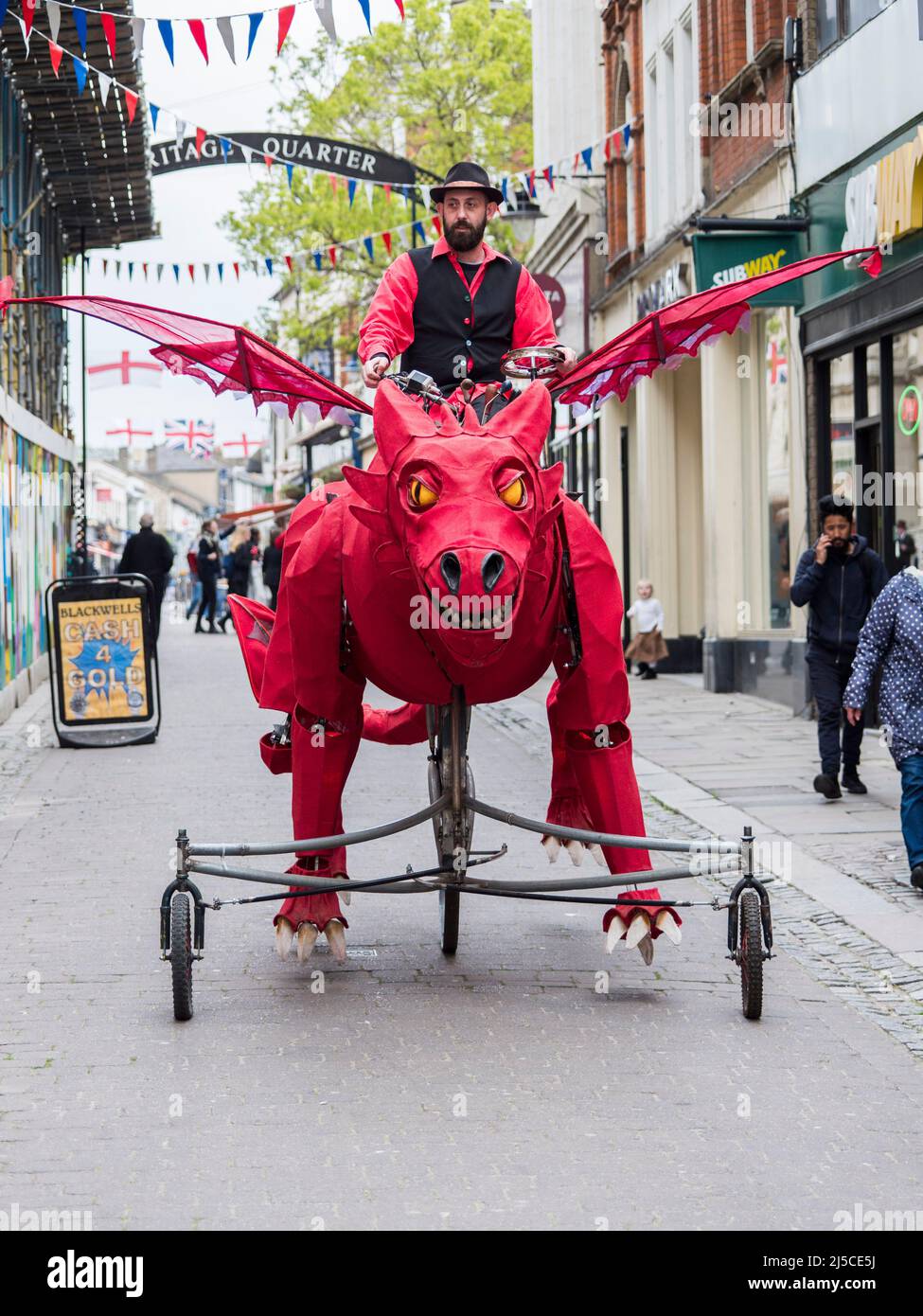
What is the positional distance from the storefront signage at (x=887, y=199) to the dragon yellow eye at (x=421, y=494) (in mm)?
9344

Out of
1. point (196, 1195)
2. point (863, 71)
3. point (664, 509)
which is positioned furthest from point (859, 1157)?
point (664, 509)

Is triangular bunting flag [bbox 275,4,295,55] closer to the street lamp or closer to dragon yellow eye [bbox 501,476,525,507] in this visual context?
dragon yellow eye [bbox 501,476,525,507]

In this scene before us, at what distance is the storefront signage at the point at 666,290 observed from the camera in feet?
71.0

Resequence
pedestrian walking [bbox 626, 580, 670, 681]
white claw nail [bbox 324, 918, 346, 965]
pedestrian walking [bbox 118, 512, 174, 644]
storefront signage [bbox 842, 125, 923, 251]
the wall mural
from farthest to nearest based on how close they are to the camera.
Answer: pedestrian walking [bbox 118, 512, 174, 644]
pedestrian walking [bbox 626, 580, 670, 681]
the wall mural
storefront signage [bbox 842, 125, 923, 251]
white claw nail [bbox 324, 918, 346, 965]

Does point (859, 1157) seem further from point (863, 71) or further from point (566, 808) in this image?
point (863, 71)

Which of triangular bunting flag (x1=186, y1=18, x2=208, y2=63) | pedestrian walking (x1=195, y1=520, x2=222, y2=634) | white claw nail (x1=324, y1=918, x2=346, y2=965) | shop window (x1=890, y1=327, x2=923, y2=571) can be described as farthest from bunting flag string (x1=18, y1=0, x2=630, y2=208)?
pedestrian walking (x1=195, y1=520, x2=222, y2=634)

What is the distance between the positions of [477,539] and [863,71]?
11641 mm

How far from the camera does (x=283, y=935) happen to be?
278 inches

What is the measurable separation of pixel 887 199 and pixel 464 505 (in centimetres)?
1019

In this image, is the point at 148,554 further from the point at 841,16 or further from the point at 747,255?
the point at 841,16

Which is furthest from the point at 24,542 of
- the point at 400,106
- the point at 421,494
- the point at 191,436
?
the point at 191,436

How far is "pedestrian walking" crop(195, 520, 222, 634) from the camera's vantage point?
3347 centimetres

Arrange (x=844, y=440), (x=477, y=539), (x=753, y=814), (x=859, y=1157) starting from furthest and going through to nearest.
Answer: (x=844, y=440) → (x=753, y=814) → (x=477, y=539) → (x=859, y=1157)

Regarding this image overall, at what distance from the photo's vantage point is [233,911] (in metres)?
8.70
